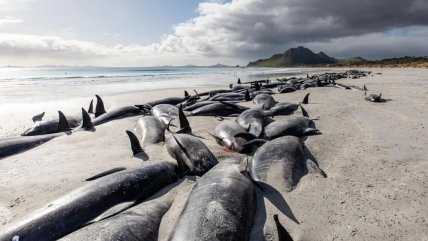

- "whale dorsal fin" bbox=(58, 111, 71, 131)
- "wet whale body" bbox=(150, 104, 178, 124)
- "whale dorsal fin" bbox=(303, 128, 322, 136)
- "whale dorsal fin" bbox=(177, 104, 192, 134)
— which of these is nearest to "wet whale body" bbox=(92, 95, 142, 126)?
"wet whale body" bbox=(150, 104, 178, 124)

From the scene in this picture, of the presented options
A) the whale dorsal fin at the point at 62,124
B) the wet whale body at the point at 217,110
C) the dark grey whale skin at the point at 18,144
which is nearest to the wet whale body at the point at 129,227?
the dark grey whale skin at the point at 18,144

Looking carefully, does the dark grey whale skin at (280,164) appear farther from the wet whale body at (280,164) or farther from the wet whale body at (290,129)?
the wet whale body at (290,129)

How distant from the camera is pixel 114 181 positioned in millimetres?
4164

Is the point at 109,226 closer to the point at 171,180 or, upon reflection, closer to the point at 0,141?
the point at 171,180

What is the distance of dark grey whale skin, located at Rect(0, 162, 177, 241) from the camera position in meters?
3.22

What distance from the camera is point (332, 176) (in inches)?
181

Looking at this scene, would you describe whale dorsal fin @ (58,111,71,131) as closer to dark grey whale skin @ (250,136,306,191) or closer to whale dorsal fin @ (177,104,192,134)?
whale dorsal fin @ (177,104,192,134)

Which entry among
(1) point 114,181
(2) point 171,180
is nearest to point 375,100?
(2) point 171,180

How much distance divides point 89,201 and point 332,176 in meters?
3.10

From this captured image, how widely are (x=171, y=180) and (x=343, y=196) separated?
2248 mm

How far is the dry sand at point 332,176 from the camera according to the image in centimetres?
336

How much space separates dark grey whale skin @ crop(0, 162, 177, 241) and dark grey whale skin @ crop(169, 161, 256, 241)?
0.77 meters

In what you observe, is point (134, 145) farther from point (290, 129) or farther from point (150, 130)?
point (290, 129)

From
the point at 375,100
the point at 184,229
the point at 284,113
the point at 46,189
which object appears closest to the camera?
the point at 184,229
